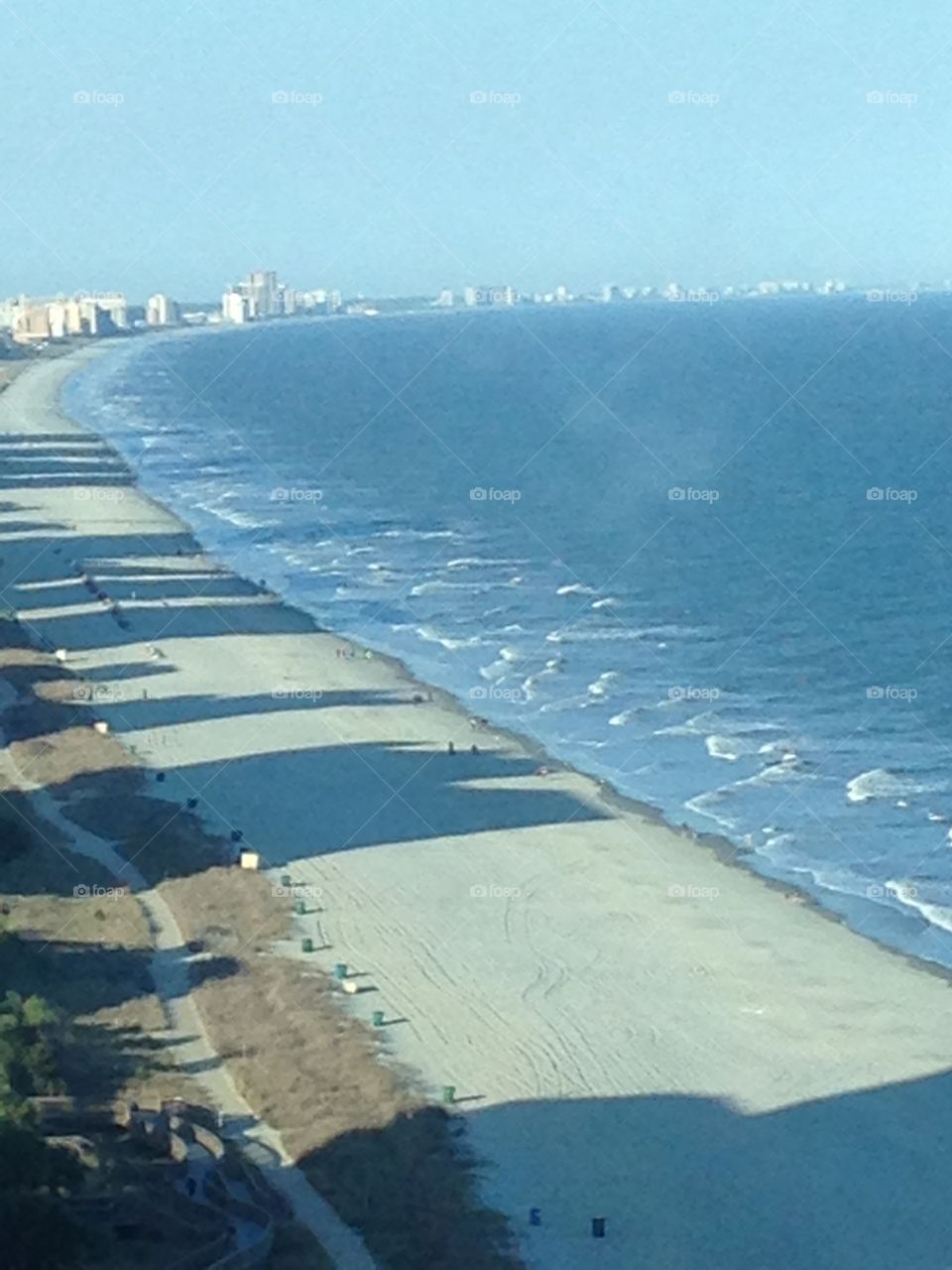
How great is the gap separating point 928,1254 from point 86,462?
65.9m

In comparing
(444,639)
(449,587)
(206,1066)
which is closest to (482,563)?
(449,587)

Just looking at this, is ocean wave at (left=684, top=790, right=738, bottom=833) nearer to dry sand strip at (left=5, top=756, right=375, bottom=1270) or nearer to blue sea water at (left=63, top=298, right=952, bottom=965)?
blue sea water at (left=63, top=298, right=952, bottom=965)

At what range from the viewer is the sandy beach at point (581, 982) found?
731 inches

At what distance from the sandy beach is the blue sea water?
1.74m

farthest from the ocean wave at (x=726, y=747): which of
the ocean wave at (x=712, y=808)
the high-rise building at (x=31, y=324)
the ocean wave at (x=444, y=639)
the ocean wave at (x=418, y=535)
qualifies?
the high-rise building at (x=31, y=324)

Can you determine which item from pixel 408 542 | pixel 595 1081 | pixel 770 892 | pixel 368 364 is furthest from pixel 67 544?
pixel 368 364

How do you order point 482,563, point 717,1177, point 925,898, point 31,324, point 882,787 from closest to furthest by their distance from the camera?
point 717,1177
point 925,898
point 882,787
point 482,563
point 31,324

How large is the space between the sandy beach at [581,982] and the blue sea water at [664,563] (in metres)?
1.74

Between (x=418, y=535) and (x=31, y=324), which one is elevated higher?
(x=31, y=324)

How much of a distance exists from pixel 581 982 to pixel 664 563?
107 feet

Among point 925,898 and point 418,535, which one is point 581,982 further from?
point 418,535

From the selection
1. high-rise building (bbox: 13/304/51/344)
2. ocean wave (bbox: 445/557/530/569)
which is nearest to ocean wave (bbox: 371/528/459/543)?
ocean wave (bbox: 445/557/530/569)

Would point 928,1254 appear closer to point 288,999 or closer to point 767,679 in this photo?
point 288,999

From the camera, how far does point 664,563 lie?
2192 inches
